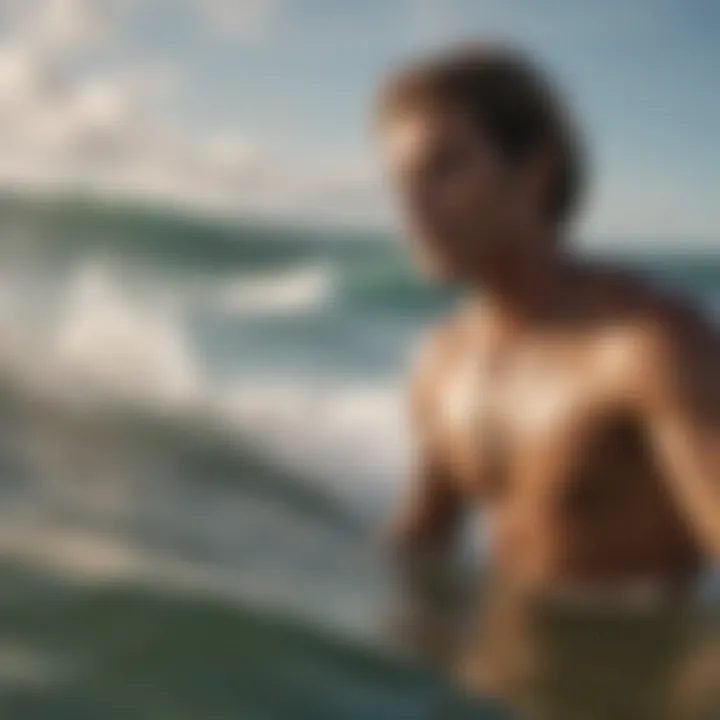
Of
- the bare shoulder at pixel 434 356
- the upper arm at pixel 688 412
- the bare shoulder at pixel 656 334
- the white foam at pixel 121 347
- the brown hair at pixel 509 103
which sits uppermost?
the brown hair at pixel 509 103

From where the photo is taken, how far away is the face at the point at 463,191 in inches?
29.9

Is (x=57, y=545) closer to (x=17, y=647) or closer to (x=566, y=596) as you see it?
(x=17, y=647)

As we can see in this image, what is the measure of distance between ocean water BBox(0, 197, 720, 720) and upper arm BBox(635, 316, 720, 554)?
0.15ft

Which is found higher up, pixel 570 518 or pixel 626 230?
pixel 626 230

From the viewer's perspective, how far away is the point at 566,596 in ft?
2.51

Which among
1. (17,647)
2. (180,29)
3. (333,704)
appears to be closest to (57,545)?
(17,647)

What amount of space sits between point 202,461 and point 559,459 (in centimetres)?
22

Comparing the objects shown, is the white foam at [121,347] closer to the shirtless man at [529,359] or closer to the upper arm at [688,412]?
the shirtless man at [529,359]

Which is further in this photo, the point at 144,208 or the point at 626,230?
the point at 144,208

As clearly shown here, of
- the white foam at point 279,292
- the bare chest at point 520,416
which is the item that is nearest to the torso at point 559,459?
the bare chest at point 520,416

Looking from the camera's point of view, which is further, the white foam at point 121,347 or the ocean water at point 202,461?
the white foam at point 121,347

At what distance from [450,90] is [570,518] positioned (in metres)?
0.25

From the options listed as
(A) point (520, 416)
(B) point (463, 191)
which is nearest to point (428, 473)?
(A) point (520, 416)

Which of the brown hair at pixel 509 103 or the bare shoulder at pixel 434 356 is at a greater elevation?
the brown hair at pixel 509 103
